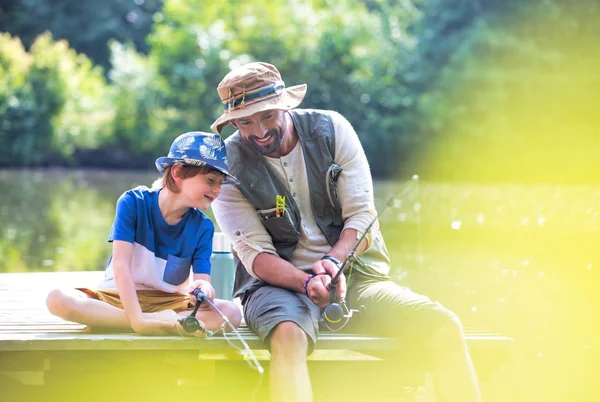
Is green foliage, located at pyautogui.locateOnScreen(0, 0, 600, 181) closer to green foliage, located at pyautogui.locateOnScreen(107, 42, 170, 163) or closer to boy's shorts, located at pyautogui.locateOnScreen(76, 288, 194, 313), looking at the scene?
green foliage, located at pyautogui.locateOnScreen(107, 42, 170, 163)

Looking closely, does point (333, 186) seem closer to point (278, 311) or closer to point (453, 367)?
point (278, 311)

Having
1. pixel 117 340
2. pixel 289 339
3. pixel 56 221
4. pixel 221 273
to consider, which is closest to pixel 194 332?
pixel 117 340

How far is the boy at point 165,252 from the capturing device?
13.5ft

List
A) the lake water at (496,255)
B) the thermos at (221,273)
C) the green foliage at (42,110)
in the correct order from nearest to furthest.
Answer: the thermos at (221,273) → the lake water at (496,255) → the green foliage at (42,110)

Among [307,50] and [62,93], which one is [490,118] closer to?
[307,50]

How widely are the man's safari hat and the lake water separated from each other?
68cm

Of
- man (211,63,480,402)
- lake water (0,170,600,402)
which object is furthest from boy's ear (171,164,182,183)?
lake water (0,170,600,402)

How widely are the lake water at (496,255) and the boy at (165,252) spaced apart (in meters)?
0.81

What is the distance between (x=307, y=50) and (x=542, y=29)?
20.9 feet

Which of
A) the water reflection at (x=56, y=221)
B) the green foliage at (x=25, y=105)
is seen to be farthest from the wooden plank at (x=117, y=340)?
the green foliage at (x=25, y=105)

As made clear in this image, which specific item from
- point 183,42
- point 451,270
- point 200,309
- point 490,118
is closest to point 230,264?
point 200,309

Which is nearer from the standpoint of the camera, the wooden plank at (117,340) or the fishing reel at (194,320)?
the fishing reel at (194,320)

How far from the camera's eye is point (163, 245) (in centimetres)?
425

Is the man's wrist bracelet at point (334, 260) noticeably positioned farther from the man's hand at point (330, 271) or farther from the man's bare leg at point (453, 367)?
the man's bare leg at point (453, 367)
